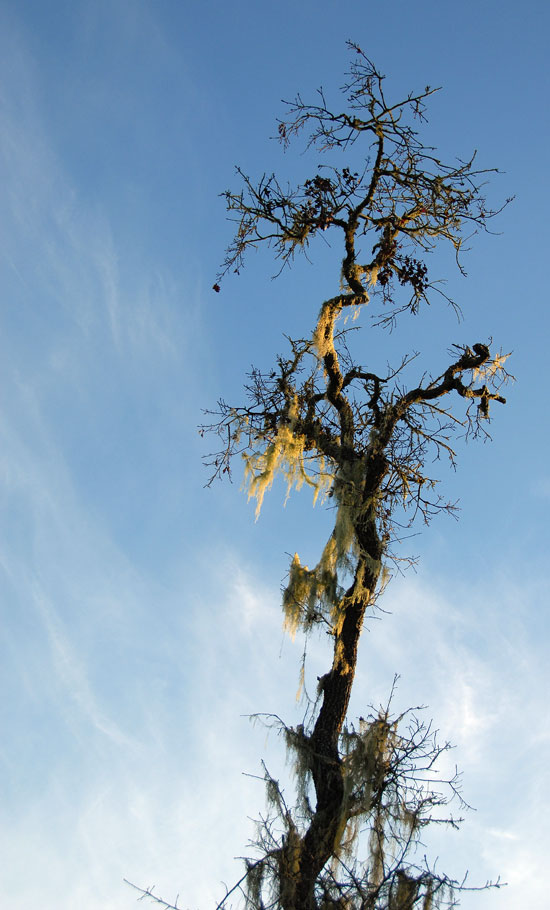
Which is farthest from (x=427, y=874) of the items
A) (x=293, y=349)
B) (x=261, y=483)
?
(x=293, y=349)

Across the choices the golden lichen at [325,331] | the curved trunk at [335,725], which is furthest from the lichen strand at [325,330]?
the curved trunk at [335,725]

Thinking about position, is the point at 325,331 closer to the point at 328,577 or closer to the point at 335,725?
the point at 328,577

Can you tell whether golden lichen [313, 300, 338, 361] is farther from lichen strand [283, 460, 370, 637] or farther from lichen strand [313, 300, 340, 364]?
lichen strand [283, 460, 370, 637]

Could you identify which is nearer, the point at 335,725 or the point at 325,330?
the point at 335,725

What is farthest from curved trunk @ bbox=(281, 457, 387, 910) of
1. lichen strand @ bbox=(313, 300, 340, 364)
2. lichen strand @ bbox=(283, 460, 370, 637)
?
lichen strand @ bbox=(313, 300, 340, 364)

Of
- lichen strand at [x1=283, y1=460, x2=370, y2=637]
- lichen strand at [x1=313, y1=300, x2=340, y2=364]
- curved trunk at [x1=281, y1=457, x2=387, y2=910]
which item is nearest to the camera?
curved trunk at [x1=281, y1=457, x2=387, y2=910]

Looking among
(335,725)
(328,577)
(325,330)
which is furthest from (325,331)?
(335,725)

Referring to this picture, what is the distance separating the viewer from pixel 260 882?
16.8ft

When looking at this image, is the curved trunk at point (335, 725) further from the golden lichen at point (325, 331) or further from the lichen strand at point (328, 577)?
the golden lichen at point (325, 331)

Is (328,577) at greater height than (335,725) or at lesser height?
greater

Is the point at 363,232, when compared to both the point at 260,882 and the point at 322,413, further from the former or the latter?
the point at 260,882

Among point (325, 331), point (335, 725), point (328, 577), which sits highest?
point (325, 331)

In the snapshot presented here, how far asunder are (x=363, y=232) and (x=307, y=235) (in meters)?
0.53

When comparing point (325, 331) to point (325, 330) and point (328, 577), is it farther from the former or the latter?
point (328, 577)
